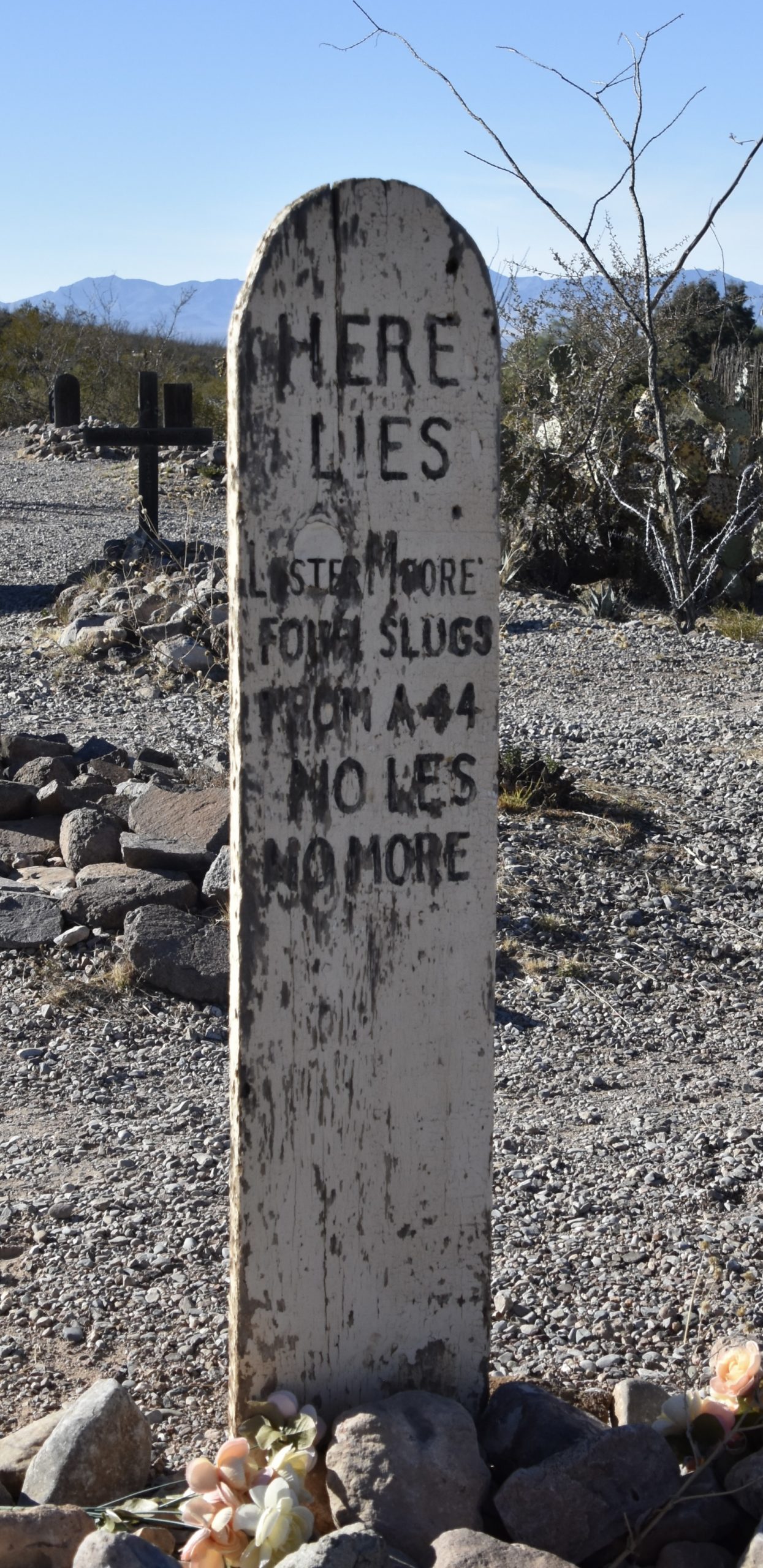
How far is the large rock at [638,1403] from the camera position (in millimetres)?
2174

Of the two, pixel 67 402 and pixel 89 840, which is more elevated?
pixel 67 402

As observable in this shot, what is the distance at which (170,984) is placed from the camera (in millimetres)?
4395

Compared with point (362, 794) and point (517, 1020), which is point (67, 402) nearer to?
point (517, 1020)

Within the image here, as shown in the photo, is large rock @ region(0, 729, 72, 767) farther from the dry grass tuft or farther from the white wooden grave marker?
the dry grass tuft

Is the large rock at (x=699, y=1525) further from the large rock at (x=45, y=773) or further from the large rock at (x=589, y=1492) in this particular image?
the large rock at (x=45, y=773)

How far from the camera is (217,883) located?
4.88 metres

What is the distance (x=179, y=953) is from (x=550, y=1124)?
142 cm

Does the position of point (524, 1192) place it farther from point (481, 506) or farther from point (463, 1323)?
point (481, 506)

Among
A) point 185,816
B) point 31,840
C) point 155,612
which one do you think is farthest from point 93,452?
point 185,816

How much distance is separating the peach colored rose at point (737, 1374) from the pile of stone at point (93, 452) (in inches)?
625

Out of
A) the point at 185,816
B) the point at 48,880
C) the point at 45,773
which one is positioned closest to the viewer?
the point at 48,880

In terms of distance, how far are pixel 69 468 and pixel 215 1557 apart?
69.8 feet

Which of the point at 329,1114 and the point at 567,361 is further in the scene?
the point at 567,361

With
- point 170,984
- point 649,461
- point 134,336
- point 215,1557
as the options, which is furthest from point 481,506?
point 134,336
